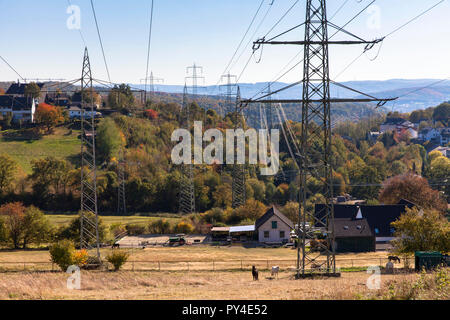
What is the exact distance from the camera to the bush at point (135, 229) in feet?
177

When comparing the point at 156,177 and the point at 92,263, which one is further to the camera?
the point at 156,177

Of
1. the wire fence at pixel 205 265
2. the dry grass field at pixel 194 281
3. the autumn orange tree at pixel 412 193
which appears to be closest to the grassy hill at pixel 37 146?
the dry grass field at pixel 194 281

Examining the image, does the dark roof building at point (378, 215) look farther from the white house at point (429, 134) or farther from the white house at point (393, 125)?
the white house at point (393, 125)

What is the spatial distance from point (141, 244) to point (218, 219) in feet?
45.2

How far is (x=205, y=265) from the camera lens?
33.3m

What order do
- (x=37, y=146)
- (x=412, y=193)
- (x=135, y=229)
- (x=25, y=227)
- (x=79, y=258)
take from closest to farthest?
(x=79, y=258)
(x=25, y=227)
(x=135, y=229)
(x=412, y=193)
(x=37, y=146)

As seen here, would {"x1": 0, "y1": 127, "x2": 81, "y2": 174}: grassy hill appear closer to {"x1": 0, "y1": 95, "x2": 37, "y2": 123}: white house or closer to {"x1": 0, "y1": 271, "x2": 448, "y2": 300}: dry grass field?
{"x1": 0, "y1": 95, "x2": 37, "y2": 123}: white house

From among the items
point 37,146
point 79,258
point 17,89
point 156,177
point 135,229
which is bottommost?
point 135,229

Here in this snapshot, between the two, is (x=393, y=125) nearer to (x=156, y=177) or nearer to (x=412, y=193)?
(x=412, y=193)

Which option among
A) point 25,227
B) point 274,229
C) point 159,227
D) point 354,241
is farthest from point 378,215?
point 25,227

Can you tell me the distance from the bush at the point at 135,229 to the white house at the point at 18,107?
188ft

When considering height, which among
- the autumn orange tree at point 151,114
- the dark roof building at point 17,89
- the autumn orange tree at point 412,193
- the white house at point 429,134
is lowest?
the autumn orange tree at point 412,193

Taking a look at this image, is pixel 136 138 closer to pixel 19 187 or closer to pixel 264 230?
pixel 19 187

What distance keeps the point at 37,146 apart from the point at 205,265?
207ft
